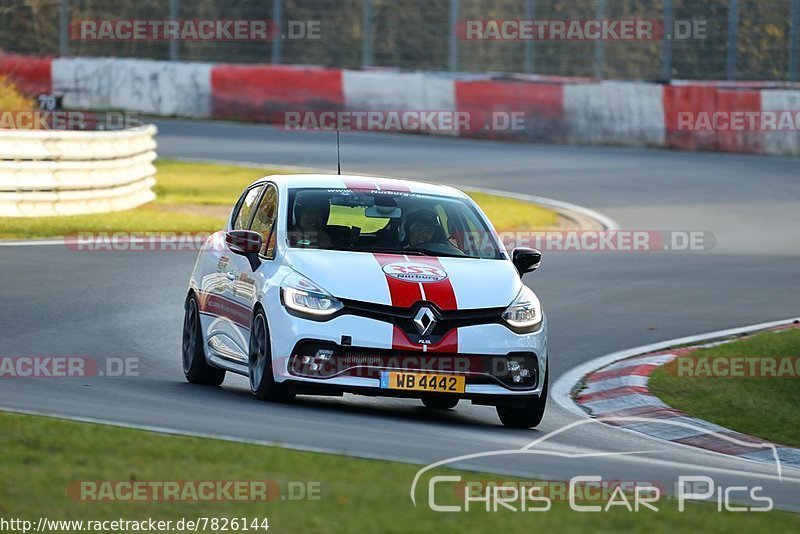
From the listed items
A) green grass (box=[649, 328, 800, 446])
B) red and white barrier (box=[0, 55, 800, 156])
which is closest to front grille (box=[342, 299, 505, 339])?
green grass (box=[649, 328, 800, 446])

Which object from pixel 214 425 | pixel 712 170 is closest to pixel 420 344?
pixel 214 425

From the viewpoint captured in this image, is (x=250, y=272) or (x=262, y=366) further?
(x=250, y=272)

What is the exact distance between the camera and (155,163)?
2798 cm

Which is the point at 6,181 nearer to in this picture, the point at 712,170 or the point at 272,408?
the point at 272,408

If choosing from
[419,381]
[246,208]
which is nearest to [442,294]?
[419,381]

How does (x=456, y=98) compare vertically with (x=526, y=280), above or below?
above

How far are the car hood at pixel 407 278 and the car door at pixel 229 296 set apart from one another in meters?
0.56

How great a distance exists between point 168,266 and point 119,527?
10854 millimetres

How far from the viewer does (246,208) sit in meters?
11.5

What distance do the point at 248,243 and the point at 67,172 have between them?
9983 millimetres

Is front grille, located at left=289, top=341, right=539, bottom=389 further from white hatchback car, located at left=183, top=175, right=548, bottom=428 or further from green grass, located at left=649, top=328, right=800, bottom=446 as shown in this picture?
green grass, located at left=649, top=328, right=800, bottom=446

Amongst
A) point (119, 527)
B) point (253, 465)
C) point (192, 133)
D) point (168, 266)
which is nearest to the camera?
point (119, 527)

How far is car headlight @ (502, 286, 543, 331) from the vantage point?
975cm

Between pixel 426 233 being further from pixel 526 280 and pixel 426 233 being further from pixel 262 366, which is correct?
pixel 526 280
